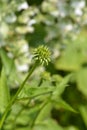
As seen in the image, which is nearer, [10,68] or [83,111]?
[10,68]

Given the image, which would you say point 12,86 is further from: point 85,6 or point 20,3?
point 85,6

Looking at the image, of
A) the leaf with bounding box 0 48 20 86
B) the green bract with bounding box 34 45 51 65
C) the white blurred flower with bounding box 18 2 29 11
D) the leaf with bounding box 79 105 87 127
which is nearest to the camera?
the green bract with bounding box 34 45 51 65

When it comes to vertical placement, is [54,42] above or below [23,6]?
below

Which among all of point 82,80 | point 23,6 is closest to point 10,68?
point 23,6

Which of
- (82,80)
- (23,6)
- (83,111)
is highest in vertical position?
(23,6)

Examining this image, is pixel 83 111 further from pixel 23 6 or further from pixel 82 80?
pixel 23 6

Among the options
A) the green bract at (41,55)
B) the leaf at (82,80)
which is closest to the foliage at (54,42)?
the leaf at (82,80)

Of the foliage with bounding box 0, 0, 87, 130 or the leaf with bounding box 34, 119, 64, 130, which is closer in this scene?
the leaf with bounding box 34, 119, 64, 130

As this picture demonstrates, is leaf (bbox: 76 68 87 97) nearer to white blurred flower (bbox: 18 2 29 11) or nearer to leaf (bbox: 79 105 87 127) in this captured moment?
leaf (bbox: 79 105 87 127)

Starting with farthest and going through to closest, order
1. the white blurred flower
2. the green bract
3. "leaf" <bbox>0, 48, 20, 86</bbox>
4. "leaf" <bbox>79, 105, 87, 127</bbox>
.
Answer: "leaf" <bbox>79, 105, 87, 127</bbox>
the white blurred flower
"leaf" <bbox>0, 48, 20, 86</bbox>
the green bract

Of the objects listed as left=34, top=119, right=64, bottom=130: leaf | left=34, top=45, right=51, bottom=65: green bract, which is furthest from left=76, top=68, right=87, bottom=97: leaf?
left=34, top=45, right=51, bottom=65: green bract

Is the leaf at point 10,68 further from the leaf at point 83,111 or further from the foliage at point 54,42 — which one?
the leaf at point 83,111
